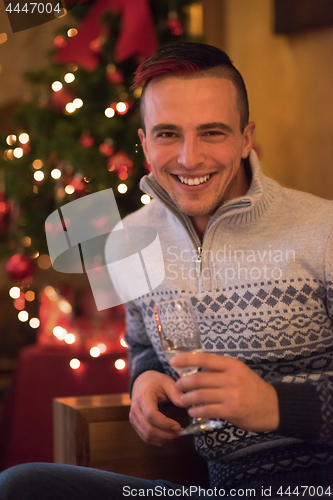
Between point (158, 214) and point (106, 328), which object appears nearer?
point (158, 214)

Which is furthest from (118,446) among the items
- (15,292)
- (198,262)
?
(15,292)

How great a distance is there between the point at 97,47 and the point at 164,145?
1.05m

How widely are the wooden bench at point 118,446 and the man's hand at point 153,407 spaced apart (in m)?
0.10

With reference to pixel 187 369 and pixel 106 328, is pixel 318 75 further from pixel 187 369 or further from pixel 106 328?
pixel 187 369

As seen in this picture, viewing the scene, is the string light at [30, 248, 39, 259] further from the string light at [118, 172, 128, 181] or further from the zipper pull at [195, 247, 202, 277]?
the zipper pull at [195, 247, 202, 277]

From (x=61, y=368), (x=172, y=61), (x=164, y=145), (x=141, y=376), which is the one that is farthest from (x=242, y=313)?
(x=61, y=368)

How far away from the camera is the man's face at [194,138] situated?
910mm

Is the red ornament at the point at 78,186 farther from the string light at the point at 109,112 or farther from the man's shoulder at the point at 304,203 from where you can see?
the man's shoulder at the point at 304,203

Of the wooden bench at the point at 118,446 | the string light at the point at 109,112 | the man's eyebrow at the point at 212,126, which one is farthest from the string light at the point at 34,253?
the man's eyebrow at the point at 212,126

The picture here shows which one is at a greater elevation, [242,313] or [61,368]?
[242,313]

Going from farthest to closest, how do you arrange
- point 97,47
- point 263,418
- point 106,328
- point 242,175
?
point 106,328 → point 97,47 → point 242,175 → point 263,418

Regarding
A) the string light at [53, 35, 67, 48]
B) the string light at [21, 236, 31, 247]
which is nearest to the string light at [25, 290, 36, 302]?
the string light at [21, 236, 31, 247]

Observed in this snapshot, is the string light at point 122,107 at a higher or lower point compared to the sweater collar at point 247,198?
higher

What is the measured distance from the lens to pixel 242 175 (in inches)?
41.5
